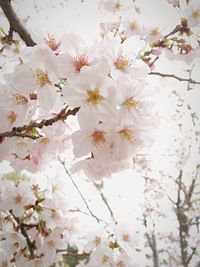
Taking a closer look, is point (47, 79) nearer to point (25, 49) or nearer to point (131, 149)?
point (25, 49)

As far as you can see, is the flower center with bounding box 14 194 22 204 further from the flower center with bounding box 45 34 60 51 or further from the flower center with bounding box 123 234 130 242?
the flower center with bounding box 45 34 60 51

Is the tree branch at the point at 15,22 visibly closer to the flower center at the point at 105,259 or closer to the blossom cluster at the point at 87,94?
the blossom cluster at the point at 87,94

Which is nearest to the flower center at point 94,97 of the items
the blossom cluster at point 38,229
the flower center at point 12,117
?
the flower center at point 12,117

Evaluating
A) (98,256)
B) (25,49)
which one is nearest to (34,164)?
(25,49)

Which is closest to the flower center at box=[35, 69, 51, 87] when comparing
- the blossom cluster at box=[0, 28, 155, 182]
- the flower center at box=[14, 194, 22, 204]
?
the blossom cluster at box=[0, 28, 155, 182]

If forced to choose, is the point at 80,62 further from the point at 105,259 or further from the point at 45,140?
the point at 105,259

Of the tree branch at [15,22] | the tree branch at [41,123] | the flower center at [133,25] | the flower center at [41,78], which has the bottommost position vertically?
the tree branch at [41,123]
